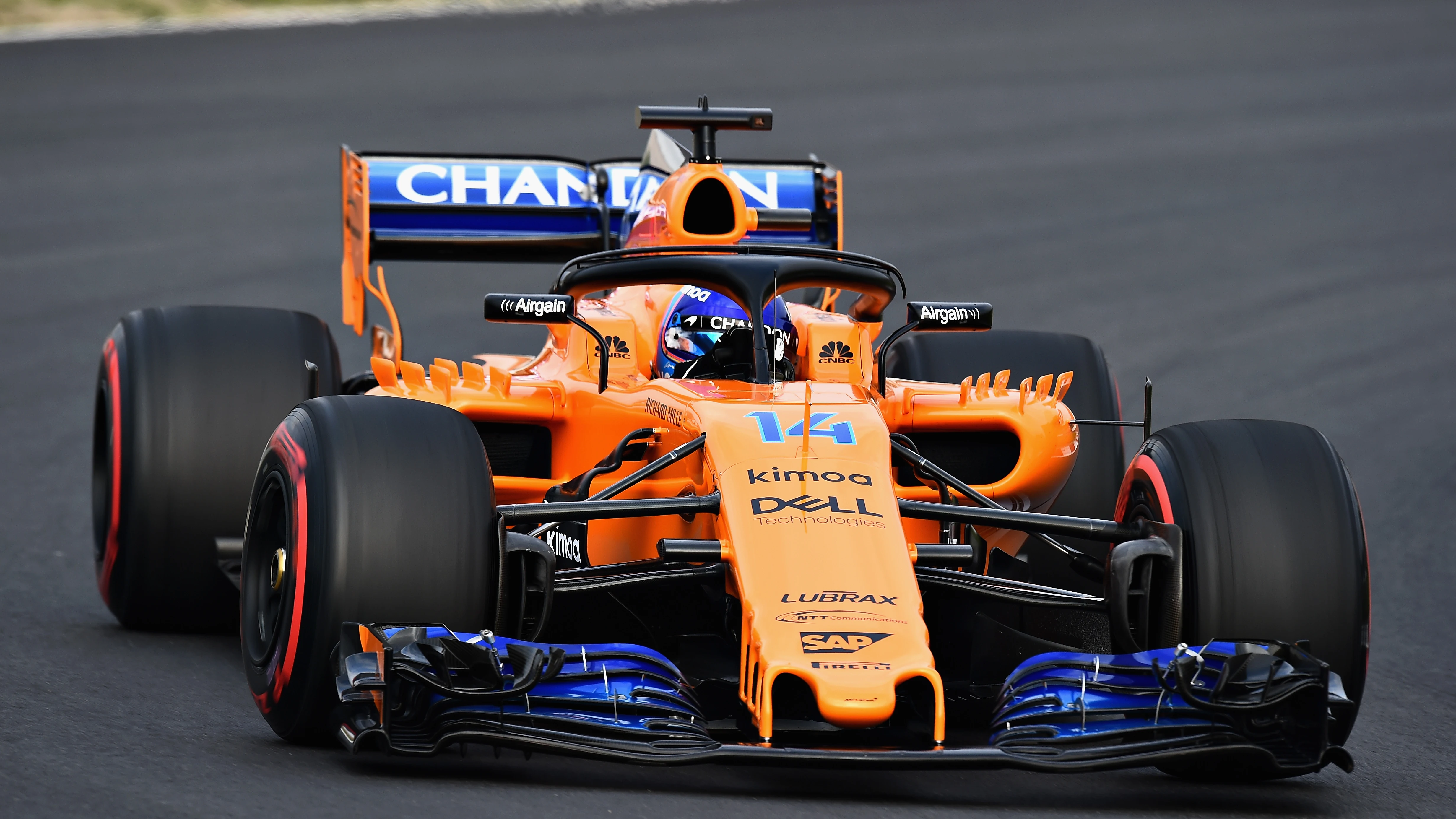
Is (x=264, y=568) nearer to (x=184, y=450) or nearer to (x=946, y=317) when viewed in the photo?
(x=184, y=450)

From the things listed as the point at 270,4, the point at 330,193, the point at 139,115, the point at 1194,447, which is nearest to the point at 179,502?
the point at 1194,447

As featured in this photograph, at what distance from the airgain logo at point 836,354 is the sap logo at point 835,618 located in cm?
199

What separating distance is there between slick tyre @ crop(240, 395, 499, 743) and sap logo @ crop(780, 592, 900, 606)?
846 mm

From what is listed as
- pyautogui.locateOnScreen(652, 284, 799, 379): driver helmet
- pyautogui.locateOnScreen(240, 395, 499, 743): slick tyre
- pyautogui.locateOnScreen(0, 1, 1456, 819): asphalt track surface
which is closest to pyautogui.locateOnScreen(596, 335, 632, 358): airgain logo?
pyautogui.locateOnScreen(652, 284, 799, 379): driver helmet

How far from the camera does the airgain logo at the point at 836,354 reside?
22.5 feet

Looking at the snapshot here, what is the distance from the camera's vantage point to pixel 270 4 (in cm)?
2678

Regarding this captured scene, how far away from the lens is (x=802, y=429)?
5.55m

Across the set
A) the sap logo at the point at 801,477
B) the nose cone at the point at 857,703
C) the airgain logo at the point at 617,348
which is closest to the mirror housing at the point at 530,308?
the airgain logo at the point at 617,348

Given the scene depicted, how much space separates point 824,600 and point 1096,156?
16.8 m

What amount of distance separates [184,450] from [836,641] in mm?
3252

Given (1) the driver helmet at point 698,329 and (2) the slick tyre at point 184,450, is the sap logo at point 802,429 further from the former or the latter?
(2) the slick tyre at point 184,450

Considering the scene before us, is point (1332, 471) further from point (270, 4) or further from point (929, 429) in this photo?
point (270, 4)

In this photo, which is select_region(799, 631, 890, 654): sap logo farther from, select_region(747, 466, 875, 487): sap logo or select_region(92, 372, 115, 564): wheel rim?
select_region(92, 372, 115, 564): wheel rim

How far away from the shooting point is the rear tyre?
5.31 m
